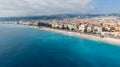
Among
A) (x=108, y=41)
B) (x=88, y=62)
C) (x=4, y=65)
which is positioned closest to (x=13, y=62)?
(x=4, y=65)

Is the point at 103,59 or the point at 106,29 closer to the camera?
the point at 103,59

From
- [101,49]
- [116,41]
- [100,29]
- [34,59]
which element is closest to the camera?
[34,59]

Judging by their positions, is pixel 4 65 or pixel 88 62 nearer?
pixel 4 65

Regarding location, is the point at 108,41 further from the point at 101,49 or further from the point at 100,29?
the point at 100,29

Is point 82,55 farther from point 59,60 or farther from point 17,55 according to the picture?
point 17,55

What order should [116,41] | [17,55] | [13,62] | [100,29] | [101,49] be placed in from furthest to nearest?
[100,29] < [116,41] < [101,49] < [17,55] < [13,62]

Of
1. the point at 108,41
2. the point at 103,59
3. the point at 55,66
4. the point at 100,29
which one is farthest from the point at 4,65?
the point at 100,29

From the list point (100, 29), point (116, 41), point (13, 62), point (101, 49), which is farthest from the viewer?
point (100, 29)

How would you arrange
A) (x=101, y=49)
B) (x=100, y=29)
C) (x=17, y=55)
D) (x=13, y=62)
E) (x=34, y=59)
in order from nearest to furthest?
(x=13, y=62) < (x=34, y=59) < (x=17, y=55) < (x=101, y=49) < (x=100, y=29)
